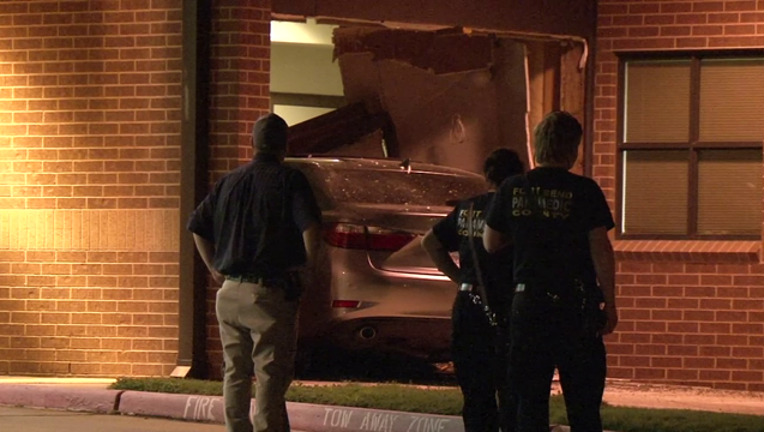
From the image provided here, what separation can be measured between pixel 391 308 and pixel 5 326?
3.38 meters

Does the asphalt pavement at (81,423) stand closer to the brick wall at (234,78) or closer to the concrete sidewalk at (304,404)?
the concrete sidewalk at (304,404)

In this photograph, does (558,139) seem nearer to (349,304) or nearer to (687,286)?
(349,304)

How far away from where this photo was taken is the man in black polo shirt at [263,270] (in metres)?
7.17

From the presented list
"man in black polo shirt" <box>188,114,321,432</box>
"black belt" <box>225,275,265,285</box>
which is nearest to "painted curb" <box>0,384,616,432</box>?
"man in black polo shirt" <box>188,114,321,432</box>

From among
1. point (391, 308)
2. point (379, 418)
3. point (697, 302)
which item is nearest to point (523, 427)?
point (379, 418)

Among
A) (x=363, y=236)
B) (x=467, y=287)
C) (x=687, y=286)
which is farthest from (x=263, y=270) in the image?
(x=687, y=286)

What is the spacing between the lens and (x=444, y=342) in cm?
1111

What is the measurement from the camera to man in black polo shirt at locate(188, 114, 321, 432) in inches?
282

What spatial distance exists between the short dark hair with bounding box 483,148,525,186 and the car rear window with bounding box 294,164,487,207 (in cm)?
364

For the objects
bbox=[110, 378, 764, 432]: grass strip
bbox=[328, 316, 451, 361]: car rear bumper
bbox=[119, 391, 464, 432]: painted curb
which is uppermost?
bbox=[328, 316, 451, 361]: car rear bumper

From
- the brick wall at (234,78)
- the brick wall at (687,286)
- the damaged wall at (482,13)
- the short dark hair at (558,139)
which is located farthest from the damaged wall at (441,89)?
the short dark hair at (558,139)

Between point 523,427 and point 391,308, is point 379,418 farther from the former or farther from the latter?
point 523,427

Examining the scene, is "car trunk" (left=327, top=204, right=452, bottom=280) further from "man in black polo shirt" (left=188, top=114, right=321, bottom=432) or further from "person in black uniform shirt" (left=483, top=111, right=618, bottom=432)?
"person in black uniform shirt" (left=483, top=111, right=618, bottom=432)

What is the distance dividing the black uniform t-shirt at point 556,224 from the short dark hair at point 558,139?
0.06m
